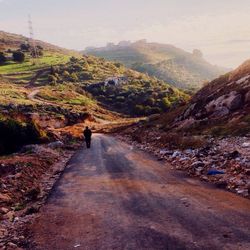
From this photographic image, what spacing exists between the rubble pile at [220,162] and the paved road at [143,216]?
2.66ft

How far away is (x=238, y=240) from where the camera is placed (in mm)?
7660

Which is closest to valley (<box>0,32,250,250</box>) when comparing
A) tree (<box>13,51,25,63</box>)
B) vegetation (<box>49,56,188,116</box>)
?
vegetation (<box>49,56,188,116</box>)

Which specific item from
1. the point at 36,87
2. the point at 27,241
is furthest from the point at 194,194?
the point at 36,87

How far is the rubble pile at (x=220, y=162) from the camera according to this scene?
13166 millimetres

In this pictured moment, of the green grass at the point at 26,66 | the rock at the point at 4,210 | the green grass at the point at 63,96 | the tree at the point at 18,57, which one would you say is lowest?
the rock at the point at 4,210

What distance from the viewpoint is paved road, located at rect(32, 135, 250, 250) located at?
8117mm

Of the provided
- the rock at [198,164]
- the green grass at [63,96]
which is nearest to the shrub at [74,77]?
the green grass at [63,96]

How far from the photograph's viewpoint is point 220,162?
16.2 m

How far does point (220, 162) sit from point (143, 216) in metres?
7.25

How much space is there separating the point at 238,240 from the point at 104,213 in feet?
14.4

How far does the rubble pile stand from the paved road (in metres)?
0.81

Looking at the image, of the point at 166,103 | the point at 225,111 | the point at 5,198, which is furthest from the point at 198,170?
the point at 166,103

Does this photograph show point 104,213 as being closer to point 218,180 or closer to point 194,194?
point 194,194

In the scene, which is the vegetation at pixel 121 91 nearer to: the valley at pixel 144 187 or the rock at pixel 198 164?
the valley at pixel 144 187
